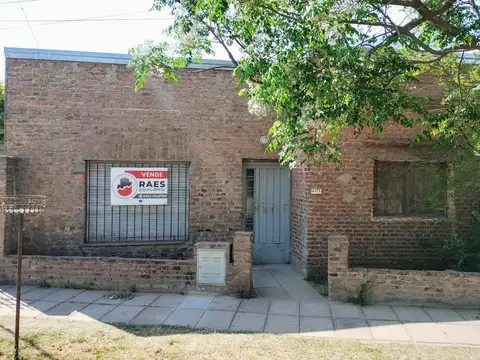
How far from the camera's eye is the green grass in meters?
4.37

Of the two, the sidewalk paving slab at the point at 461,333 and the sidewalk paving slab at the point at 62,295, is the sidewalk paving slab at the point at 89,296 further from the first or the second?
the sidewalk paving slab at the point at 461,333

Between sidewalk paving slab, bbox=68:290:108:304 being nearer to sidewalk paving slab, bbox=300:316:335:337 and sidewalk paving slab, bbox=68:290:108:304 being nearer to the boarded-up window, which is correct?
sidewalk paving slab, bbox=300:316:335:337

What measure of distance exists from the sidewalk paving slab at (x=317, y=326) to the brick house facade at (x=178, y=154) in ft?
7.14

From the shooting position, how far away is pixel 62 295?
657cm

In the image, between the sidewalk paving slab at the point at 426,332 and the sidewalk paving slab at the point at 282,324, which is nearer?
the sidewalk paving slab at the point at 426,332

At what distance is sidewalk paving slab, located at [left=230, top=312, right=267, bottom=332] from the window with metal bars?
3.20 metres

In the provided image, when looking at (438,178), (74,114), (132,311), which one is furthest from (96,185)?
(438,178)

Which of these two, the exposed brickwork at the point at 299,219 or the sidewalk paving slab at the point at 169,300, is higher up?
the exposed brickwork at the point at 299,219

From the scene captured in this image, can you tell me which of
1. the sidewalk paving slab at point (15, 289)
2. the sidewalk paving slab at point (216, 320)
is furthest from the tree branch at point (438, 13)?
the sidewalk paving slab at point (15, 289)

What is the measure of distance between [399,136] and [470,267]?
295 centimetres

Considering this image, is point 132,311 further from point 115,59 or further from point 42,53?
point 42,53

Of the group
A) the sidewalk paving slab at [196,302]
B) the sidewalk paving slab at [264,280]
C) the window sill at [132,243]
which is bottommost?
the sidewalk paving slab at [196,302]

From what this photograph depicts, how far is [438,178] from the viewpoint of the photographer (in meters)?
7.61

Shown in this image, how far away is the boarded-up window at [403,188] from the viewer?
8.14m
